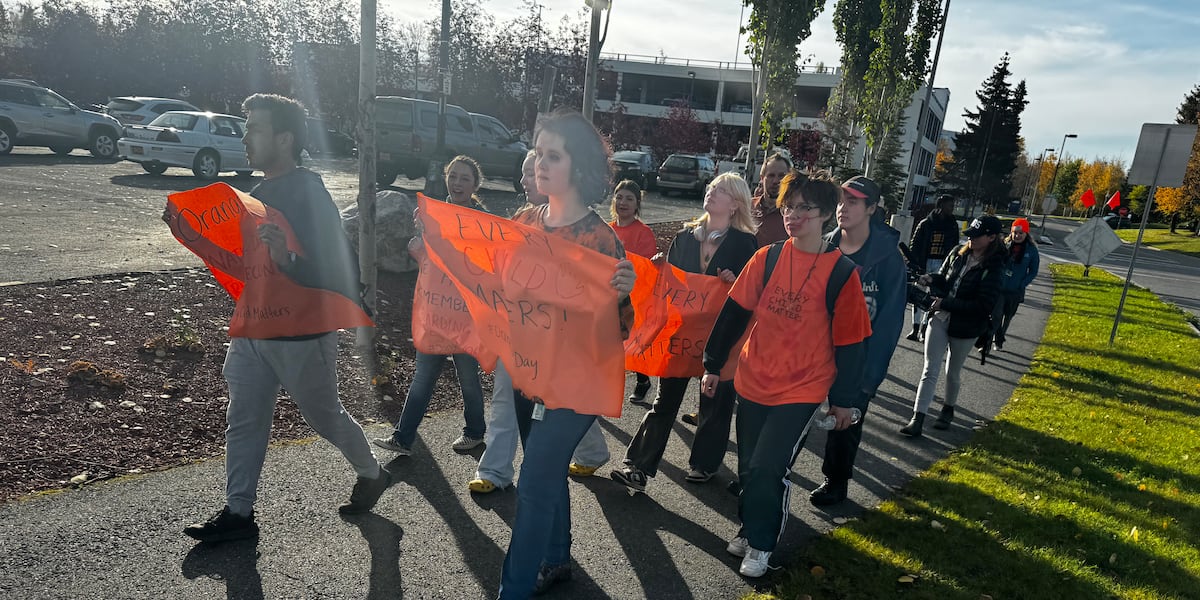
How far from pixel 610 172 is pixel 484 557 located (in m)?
1.96

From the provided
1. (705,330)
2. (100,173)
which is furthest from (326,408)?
(100,173)

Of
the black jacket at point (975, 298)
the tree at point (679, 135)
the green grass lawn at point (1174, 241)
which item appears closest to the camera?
the black jacket at point (975, 298)

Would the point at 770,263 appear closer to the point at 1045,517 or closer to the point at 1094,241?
the point at 1045,517

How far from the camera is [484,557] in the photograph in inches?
148

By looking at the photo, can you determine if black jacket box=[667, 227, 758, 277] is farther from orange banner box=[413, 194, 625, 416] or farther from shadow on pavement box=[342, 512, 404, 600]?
shadow on pavement box=[342, 512, 404, 600]

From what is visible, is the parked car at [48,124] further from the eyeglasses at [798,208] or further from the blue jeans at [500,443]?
the eyeglasses at [798,208]

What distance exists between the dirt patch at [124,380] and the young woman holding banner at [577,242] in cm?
253

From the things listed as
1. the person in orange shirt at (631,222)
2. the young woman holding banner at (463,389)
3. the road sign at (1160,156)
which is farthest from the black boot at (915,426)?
the road sign at (1160,156)

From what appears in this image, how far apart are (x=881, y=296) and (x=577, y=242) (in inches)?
94.4

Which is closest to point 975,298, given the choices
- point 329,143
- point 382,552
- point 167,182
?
point 382,552

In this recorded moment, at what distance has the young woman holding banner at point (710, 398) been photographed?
4.77 meters

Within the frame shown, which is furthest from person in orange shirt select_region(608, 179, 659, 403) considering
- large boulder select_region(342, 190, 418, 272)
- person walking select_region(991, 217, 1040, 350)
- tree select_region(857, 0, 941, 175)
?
tree select_region(857, 0, 941, 175)

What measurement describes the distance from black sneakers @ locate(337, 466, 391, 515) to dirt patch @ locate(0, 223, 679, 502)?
1122 mm

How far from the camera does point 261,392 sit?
11.7ft
